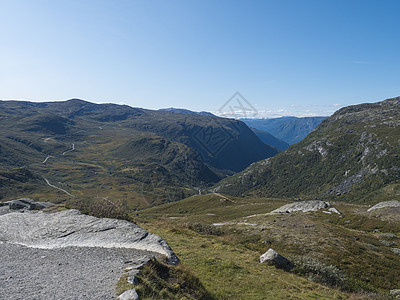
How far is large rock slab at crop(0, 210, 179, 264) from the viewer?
Answer: 54.3 feet

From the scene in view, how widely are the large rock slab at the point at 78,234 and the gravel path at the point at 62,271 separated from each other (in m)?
0.77

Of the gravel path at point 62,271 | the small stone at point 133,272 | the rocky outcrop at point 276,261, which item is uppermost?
the small stone at point 133,272

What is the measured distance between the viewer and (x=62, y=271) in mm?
13023

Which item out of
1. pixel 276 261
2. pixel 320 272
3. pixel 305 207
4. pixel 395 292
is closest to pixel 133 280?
pixel 276 261

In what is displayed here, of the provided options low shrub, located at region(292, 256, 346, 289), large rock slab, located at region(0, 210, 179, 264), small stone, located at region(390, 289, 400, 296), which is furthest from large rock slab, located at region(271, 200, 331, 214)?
large rock slab, located at region(0, 210, 179, 264)

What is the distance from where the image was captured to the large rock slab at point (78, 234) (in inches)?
652

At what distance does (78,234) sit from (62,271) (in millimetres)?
6090

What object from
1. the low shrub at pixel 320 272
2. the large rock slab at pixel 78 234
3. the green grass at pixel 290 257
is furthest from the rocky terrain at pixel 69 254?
the low shrub at pixel 320 272

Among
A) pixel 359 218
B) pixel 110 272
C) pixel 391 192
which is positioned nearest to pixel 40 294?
pixel 110 272

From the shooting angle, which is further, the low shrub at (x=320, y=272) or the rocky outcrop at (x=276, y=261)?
the rocky outcrop at (x=276, y=261)

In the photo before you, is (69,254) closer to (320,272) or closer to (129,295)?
(129,295)

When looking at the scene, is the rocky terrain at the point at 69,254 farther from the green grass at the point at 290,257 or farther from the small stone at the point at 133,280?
the green grass at the point at 290,257

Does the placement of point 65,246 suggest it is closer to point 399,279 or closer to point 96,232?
point 96,232

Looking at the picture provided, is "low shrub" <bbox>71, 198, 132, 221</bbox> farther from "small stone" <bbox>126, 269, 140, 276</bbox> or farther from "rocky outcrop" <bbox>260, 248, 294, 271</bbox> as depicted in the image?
"rocky outcrop" <bbox>260, 248, 294, 271</bbox>
